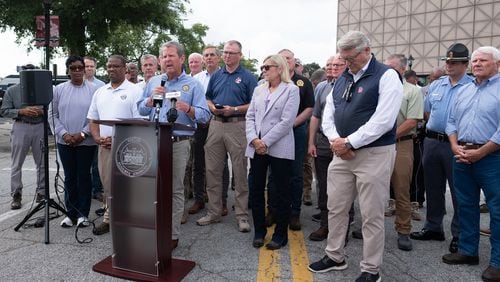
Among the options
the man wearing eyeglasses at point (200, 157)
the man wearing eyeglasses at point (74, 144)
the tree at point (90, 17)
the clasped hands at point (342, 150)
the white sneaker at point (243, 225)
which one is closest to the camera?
the clasped hands at point (342, 150)

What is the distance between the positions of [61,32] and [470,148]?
Answer: 50.9 ft

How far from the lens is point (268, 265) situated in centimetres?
395

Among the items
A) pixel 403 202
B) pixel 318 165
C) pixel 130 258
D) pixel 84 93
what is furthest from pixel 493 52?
pixel 84 93

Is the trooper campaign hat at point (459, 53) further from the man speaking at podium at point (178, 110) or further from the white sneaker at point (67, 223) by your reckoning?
the white sneaker at point (67, 223)

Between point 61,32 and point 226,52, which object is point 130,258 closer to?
point 226,52

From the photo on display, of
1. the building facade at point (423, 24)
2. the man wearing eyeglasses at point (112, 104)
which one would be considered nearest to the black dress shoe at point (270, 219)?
the man wearing eyeglasses at point (112, 104)

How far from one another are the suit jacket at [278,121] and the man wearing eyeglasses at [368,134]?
768mm

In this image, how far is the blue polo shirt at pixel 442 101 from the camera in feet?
15.2

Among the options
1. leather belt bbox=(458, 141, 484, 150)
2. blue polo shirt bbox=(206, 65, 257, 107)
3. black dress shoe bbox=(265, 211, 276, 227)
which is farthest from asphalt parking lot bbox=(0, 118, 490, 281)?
blue polo shirt bbox=(206, 65, 257, 107)

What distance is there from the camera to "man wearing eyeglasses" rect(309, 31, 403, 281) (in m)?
3.46

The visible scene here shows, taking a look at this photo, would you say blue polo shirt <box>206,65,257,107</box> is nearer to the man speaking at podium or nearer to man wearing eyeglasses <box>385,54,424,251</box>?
the man speaking at podium

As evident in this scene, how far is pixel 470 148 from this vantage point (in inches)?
155

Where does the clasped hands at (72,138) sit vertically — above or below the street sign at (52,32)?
below

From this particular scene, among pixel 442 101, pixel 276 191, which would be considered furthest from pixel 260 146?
pixel 442 101
